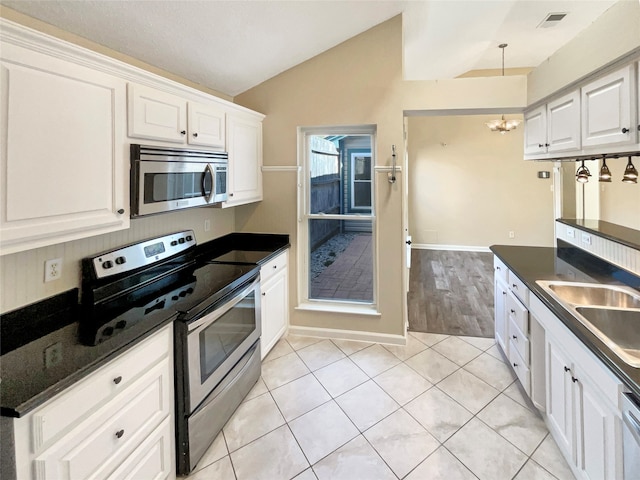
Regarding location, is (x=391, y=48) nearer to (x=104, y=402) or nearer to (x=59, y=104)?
(x=59, y=104)

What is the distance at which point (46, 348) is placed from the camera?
1396mm

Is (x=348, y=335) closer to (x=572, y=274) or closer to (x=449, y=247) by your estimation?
(x=572, y=274)

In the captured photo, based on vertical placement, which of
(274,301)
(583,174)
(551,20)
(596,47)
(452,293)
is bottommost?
(452,293)

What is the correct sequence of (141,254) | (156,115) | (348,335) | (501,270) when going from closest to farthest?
(156,115), (141,254), (501,270), (348,335)

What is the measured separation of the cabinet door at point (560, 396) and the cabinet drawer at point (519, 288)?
39 cm

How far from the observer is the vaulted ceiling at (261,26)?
1.87 metres

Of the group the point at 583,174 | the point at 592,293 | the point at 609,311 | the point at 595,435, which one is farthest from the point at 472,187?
the point at 595,435

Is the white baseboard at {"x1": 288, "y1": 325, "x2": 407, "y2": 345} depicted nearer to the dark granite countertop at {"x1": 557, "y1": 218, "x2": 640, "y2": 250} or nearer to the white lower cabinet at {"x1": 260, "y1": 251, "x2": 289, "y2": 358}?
the white lower cabinet at {"x1": 260, "y1": 251, "x2": 289, "y2": 358}

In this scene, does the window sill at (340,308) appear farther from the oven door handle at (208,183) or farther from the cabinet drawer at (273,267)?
the oven door handle at (208,183)

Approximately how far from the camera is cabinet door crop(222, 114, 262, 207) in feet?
9.48

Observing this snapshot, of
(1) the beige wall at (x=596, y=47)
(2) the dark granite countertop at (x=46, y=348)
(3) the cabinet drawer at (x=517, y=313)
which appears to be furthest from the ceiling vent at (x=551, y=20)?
(2) the dark granite countertop at (x=46, y=348)

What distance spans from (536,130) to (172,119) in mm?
2712

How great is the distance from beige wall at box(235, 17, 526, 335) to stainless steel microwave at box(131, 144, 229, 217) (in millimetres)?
853

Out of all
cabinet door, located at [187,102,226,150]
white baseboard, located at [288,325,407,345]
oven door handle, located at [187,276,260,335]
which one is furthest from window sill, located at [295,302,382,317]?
cabinet door, located at [187,102,226,150]
